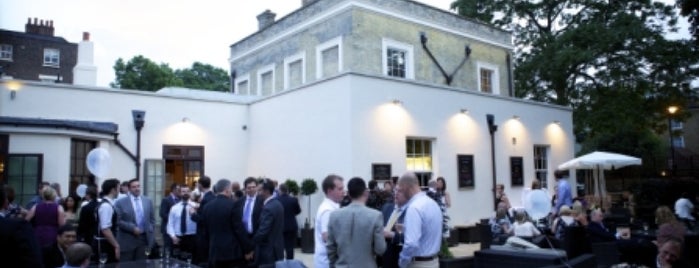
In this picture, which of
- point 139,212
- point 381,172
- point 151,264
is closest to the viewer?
point 151,264

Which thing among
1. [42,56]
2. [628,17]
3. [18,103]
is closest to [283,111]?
[18,103]

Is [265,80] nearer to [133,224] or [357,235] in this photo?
[133,224]

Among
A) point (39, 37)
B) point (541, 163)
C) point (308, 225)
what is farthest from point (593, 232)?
point (39, 37)

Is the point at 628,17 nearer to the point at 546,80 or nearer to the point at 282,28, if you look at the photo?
the point at 546,80

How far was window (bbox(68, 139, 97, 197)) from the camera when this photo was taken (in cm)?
1074

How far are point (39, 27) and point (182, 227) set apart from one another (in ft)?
121

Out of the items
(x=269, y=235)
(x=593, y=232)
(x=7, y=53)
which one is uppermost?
(x=7, y=53)

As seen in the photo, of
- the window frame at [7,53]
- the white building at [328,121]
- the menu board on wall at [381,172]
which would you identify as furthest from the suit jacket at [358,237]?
the window frame at [7,53]

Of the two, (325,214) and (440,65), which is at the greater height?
(440,65)

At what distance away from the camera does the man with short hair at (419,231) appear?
4207 mm

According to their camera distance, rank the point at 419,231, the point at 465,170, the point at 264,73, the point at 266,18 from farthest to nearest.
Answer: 1. the point at 266,18
2. the point at 264,73
3. the point at 465,170
4. the point at 419,231

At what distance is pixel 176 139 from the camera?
12.8 metres

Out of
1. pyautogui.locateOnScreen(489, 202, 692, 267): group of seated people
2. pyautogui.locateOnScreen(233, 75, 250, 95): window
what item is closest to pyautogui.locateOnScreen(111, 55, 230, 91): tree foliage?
pyautogui.locateOnScreen(233, 75, 250, 95): window

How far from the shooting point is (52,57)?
36750mm
